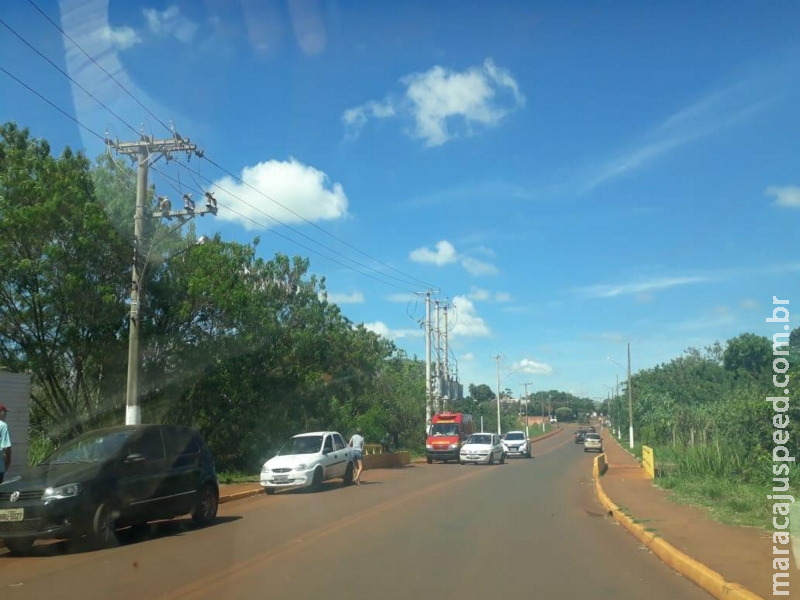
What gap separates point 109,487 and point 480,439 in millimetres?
30573

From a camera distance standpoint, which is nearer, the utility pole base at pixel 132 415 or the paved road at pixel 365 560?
the paved road at pixel 365 560

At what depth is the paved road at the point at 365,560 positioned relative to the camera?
27.5ft

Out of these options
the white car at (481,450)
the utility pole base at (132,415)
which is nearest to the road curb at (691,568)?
the utility pole base at (132,415)

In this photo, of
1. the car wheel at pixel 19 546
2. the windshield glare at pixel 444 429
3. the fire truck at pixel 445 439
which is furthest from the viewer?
the windshield glare at pixel 444 429

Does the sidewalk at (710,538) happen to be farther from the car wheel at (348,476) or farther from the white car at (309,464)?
the car wheel at (348,476)

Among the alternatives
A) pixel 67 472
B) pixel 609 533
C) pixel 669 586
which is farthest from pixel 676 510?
pixel 67 472

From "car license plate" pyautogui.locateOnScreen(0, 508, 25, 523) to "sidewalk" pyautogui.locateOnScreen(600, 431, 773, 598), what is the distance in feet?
29.9

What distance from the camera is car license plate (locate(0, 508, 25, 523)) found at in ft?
35.0

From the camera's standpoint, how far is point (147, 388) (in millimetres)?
27422

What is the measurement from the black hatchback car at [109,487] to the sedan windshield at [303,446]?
26.7 feet

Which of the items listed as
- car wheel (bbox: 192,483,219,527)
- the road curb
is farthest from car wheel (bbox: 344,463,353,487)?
the road curb

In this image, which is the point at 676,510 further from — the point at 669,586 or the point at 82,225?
the point at 82,225

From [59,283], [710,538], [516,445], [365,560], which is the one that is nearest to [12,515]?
[365,560]

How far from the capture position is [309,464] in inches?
844
